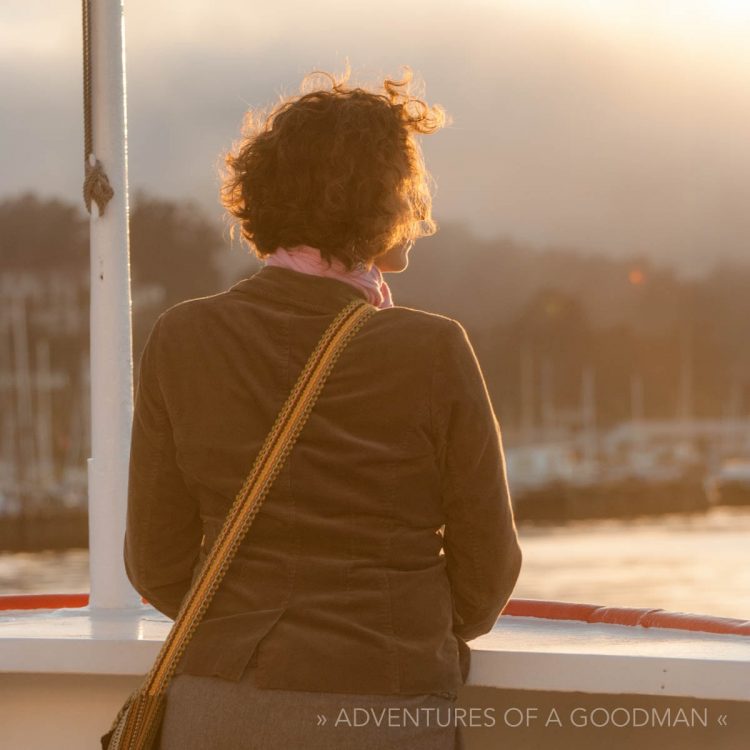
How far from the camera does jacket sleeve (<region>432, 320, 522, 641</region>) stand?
1.95m

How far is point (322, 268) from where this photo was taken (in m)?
2.06

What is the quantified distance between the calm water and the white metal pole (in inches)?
1368

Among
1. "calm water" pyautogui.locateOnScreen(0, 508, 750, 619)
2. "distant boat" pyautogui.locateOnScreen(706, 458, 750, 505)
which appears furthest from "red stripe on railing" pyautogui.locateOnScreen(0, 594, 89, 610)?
"distant boat" pyautogui.locateOnScreen(706, 458, 750, 505)

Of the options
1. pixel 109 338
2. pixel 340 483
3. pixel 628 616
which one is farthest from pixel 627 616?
pixel 109 338

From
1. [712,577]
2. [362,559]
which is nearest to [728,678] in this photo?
[362,559]

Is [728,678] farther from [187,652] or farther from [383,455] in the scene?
[187,652]

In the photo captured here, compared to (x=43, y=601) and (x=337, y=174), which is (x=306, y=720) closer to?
(x=337, y=174)

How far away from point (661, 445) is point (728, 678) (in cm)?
9579

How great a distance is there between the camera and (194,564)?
85.7 inches

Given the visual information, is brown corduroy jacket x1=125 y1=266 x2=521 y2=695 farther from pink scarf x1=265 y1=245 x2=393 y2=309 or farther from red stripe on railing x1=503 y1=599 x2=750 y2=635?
red stripe on railing x1=503 y1=599 x2=750 y2=635

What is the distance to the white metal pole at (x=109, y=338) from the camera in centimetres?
342

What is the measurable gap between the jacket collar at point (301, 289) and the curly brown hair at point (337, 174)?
4 centimetres

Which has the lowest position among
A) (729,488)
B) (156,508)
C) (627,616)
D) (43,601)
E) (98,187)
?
(729,488)

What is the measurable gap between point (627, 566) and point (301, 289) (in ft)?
209
